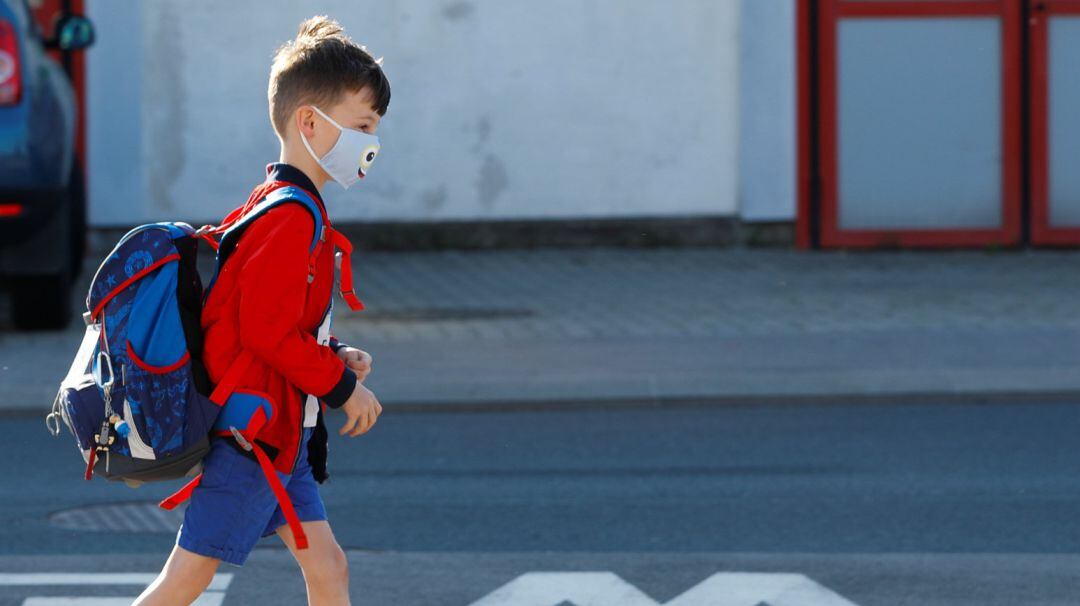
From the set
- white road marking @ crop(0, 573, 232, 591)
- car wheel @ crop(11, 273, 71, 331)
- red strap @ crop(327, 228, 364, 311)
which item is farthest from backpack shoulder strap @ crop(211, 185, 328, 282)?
car wheel @ crop(11, 273, 71, 331)

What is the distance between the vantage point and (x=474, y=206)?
16703 millimetres

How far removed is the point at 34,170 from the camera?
10969 mm

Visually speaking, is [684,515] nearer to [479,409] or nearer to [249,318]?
[479,409]

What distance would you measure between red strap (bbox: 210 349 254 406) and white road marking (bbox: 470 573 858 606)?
6.26ft

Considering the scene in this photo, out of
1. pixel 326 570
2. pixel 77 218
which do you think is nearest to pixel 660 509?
pixel 326 570

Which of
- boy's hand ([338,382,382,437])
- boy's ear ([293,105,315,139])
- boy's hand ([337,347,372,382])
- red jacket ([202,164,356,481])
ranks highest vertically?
boy's ear ([293,105,315,139])

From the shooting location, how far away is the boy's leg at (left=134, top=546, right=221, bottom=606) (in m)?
4.34

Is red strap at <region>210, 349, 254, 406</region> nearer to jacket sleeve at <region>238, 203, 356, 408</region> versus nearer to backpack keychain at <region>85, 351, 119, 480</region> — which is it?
jacket sleeve at <region>238, 203, 356, 408</region>

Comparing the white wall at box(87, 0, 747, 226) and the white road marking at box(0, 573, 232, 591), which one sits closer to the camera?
the white road marking at box(0, 573, 232, 591)

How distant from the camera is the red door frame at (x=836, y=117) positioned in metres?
16.4

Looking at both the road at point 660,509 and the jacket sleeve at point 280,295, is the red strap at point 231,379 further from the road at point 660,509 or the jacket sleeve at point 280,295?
the road at point 660,509

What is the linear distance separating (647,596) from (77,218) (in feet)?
28.4

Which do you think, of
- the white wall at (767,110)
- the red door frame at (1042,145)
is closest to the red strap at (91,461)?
the white wall at (767,110)

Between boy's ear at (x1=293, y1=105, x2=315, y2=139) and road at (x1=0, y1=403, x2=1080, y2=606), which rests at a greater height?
boy's ear at (x1=293, y1=105, x2=315, y2=139)
